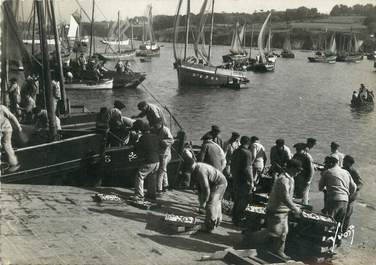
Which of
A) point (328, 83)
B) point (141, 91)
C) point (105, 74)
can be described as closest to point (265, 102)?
point (141, 91)

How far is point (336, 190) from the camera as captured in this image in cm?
859

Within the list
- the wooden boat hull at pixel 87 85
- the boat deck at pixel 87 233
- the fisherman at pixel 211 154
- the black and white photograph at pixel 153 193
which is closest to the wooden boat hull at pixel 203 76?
the wooden boat hull at pixel 87 85

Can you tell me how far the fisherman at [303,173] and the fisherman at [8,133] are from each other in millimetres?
5444

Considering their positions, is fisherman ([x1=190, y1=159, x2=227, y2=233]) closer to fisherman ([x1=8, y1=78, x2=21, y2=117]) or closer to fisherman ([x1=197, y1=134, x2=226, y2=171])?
fisherman ([x1=197, y1=134, x2=226, y2=171])

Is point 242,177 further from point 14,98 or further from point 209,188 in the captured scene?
point 14,98

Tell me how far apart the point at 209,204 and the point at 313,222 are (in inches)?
64.0

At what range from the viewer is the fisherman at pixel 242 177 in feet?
29.8

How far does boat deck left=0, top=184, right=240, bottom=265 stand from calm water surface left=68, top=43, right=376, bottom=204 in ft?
24.3

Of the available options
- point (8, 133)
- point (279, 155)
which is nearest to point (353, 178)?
point (279, 155)

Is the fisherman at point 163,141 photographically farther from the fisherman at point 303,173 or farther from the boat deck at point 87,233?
the fisherman at point 303,173

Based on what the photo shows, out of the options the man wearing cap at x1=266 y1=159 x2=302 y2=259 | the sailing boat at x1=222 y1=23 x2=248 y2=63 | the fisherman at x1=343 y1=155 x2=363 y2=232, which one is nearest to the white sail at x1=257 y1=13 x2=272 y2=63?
the sailing boat at x1=222 y1=23 x2=248 y2=63

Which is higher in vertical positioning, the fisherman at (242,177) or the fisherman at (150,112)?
the fisherman at (150,112)

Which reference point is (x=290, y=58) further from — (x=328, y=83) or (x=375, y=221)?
(x=375, y=221)

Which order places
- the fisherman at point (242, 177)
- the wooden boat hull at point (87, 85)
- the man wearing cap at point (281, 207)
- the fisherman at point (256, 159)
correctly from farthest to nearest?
the wooden boat hull at point (87, 85), the fisherman at point (256, 159), the fisherman at point (242, 177), the man wearing cap at point (281, 207)
